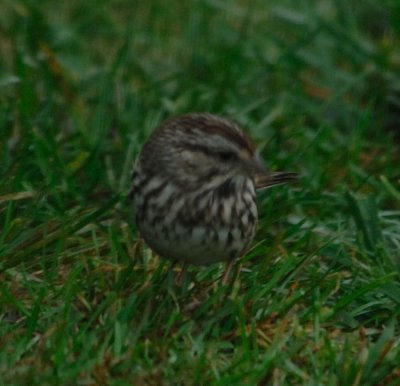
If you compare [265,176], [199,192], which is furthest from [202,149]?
[265,176]

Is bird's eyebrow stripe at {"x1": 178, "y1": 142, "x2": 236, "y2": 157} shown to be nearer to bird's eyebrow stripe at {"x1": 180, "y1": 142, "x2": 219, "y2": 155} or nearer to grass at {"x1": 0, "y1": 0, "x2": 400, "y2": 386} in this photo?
bird's eyebrow stripe at {"x1": 180, "y1": 142, "x2": 219, "y2": 155}

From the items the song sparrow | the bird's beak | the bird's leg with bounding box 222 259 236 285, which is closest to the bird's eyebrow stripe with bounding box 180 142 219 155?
the song sparrow

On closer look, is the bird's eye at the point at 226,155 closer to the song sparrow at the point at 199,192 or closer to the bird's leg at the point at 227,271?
the song sparrow at the point at 199,192

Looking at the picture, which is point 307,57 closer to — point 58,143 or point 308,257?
point 58,143

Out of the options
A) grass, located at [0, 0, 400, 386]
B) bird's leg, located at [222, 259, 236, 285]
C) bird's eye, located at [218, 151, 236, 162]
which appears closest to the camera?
grass, located at [0, 0, 400, 386]

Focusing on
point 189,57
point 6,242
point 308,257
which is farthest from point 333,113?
point 6,242
